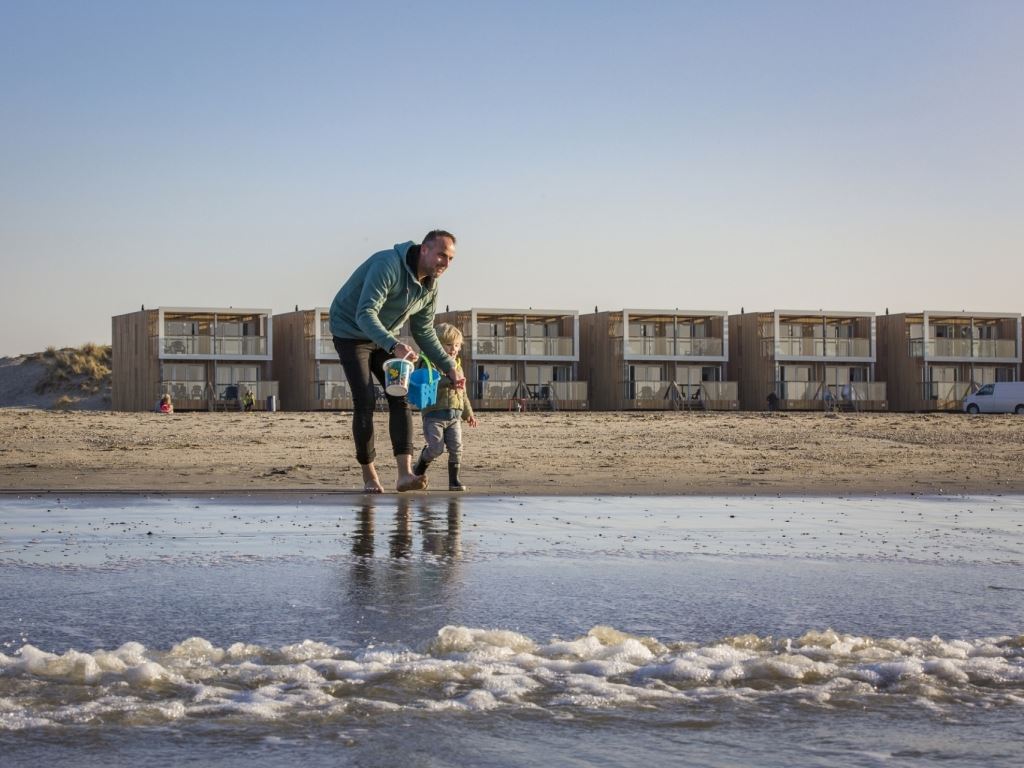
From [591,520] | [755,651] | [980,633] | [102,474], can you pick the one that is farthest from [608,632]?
[102,474]

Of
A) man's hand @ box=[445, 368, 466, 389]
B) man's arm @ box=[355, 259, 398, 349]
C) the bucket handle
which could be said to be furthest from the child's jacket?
man's arm @ box=[355, 259, 398, 349]

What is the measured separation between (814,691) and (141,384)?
5755 centimetres

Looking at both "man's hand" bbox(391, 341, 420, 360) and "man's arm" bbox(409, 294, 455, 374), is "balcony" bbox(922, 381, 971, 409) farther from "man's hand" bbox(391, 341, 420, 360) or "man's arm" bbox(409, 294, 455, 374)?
"man's hand" bbox(391, 341, 420, 360)

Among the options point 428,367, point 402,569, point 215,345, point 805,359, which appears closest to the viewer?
point 402,569

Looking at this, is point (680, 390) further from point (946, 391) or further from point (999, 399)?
point (946, 391)

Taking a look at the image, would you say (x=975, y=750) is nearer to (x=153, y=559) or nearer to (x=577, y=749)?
(x=577, y=749)

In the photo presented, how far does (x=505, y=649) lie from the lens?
141 inches

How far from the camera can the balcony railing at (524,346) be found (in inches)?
2347

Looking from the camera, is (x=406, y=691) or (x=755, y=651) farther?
(x=755, y=651)

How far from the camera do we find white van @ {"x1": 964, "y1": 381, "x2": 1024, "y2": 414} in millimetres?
54656

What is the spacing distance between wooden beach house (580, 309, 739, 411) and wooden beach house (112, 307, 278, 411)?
15.4m

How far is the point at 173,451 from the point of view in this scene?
16.1 m

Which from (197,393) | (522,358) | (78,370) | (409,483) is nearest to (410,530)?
(409,483)

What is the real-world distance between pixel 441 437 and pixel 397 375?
1.45 metres
